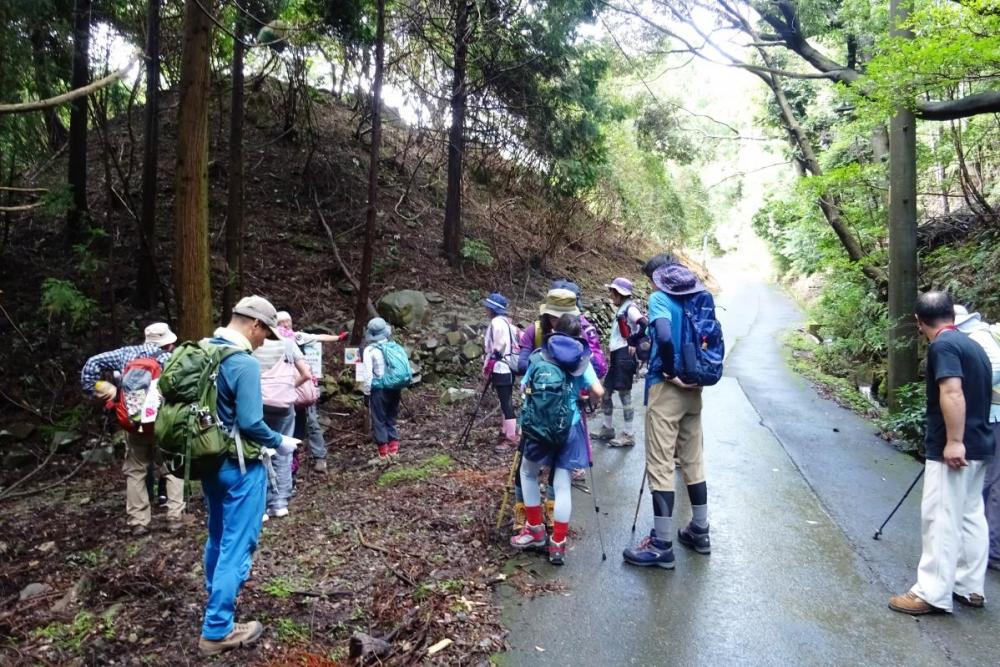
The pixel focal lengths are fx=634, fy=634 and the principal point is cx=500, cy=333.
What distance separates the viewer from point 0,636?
4020 millimetres

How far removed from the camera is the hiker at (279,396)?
19.5 feet

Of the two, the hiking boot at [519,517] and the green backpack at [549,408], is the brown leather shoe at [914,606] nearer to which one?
the green backpack at [549,408]

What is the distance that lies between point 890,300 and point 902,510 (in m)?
4.79

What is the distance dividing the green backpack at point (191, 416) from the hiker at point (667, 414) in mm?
2912

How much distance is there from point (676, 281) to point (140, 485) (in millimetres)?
5076

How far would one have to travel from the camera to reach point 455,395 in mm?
10172

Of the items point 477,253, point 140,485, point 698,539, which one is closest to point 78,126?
point 477,253

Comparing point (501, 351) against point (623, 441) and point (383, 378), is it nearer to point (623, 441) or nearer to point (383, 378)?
point (383, 378)

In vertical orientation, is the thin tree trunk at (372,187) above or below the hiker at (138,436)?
above

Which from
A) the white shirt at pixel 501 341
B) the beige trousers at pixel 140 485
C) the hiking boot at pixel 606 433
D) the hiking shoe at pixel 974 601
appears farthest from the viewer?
the hiking boot at pixel 606 433

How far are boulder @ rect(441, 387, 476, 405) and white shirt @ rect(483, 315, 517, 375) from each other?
259cm

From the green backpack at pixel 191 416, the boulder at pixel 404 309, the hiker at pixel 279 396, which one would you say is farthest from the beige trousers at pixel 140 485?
the boulder at pixel 404 309

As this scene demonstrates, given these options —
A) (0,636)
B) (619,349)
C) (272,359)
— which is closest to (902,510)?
(619,349)

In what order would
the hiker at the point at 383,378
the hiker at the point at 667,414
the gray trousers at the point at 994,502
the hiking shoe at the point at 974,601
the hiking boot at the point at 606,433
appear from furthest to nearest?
the hiking boot at the point at 606,433 < the hiker at the point at 383,378 < the gray trousers at the point at 994,502 < the hiker at the point at 667,414 < the hiking shoe at the point at 974,601
